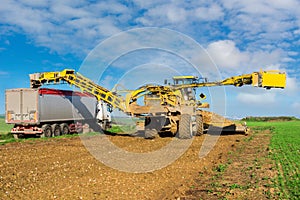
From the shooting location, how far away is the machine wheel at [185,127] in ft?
69.2

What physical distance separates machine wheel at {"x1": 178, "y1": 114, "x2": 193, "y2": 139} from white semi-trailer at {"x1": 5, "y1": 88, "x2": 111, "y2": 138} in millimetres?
10303

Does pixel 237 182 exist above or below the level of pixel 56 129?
below

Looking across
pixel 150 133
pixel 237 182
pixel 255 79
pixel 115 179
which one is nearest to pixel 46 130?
pixel 150 133

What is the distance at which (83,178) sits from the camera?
32.8ft

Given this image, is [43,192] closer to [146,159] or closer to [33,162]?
[33,162]

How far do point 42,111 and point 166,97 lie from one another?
31.2ft

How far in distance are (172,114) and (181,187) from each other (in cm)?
1280

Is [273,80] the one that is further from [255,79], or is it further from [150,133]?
[150,133]

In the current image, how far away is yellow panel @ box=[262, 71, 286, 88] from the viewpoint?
2122cm

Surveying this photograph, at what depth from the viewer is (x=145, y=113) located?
21.0 meters

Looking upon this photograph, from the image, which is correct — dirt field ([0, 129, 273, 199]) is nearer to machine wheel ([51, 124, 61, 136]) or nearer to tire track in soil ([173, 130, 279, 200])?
tire track in soil ([173, 130, 279, 200])

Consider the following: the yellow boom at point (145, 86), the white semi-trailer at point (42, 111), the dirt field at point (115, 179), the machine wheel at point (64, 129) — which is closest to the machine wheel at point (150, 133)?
the yellow boom at point (145, 86)

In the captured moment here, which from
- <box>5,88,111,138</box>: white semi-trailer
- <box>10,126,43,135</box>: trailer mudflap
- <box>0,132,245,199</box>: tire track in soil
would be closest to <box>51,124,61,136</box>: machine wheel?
<box>5,88,111,138</box>: white semi-trailer

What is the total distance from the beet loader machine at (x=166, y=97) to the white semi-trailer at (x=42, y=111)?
111 centimetres
